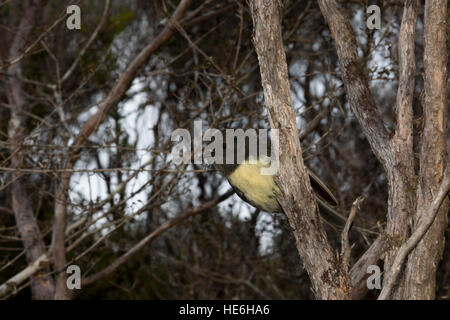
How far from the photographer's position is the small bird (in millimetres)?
3816

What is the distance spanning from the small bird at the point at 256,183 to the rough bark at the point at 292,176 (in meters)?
0.63

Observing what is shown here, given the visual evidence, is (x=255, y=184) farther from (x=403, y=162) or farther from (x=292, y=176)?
(x=403, y=162)

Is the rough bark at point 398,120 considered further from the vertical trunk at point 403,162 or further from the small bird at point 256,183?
the small bird at point 256,183

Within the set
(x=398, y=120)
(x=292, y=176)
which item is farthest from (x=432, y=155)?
(x=292, y=176)

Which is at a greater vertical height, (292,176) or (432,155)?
(432,155)

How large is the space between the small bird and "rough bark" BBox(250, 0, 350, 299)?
63cm

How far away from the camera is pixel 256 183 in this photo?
386cm

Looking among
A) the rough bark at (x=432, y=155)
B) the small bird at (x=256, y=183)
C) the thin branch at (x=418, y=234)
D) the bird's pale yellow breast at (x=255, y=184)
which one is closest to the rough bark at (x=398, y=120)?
the rough bark at (x=432, y=155)

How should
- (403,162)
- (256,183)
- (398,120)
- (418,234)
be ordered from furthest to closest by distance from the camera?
(256,183) → (398,120) → (403,162) → (418,234)

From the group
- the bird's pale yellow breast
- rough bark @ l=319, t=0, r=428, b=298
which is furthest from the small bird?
rough bark @ l=319, t=0, r=428, b=298

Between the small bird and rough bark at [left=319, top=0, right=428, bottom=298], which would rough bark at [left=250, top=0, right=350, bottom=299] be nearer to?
rough bark at [left=319, top=0, right=428, bottom=298]

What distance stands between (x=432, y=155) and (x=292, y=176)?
0.79 meters

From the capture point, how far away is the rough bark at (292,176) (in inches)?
118

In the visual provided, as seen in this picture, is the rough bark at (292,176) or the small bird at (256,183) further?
the small bird at (256,183)
